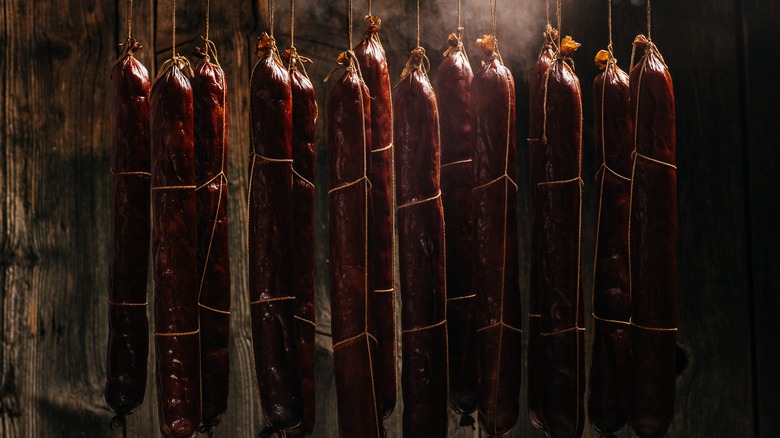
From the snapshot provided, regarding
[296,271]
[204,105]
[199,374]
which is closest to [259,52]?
[204,105]

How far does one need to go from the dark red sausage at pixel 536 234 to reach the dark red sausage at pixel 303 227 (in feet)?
1.95

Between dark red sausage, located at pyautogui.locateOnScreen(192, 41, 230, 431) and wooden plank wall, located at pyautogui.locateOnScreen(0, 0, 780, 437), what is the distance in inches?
15.6

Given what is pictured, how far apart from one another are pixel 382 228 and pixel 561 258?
0.47 meters

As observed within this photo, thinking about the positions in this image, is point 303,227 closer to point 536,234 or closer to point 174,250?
point 174,250

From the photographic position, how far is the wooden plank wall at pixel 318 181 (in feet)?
7.15

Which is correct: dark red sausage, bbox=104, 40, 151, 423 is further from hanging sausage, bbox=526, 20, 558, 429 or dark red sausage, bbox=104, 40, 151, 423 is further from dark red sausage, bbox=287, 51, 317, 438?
hanging sausage, bbox=526, 20, 558, 429


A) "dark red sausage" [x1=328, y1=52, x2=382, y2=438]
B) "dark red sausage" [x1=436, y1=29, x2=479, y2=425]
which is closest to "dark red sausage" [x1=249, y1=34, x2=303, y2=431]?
"dark red sausage" [x1=328, y1=52, x2=382, y2=438]

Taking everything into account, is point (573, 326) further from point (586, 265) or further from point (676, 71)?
point (676, 71)

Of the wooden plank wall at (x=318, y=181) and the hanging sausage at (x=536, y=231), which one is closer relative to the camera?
the hanging sausage at (x=536, y=231)

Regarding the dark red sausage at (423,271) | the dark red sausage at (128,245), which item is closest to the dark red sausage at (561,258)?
the dark red sausage at (423,271)

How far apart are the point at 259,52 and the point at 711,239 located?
5.03 feet

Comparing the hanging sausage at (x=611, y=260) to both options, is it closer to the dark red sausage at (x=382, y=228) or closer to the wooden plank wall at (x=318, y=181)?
the wooden plank wall at (x=318, y=181)

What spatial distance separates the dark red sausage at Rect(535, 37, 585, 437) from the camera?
1.73 m

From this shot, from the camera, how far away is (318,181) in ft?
7.50
